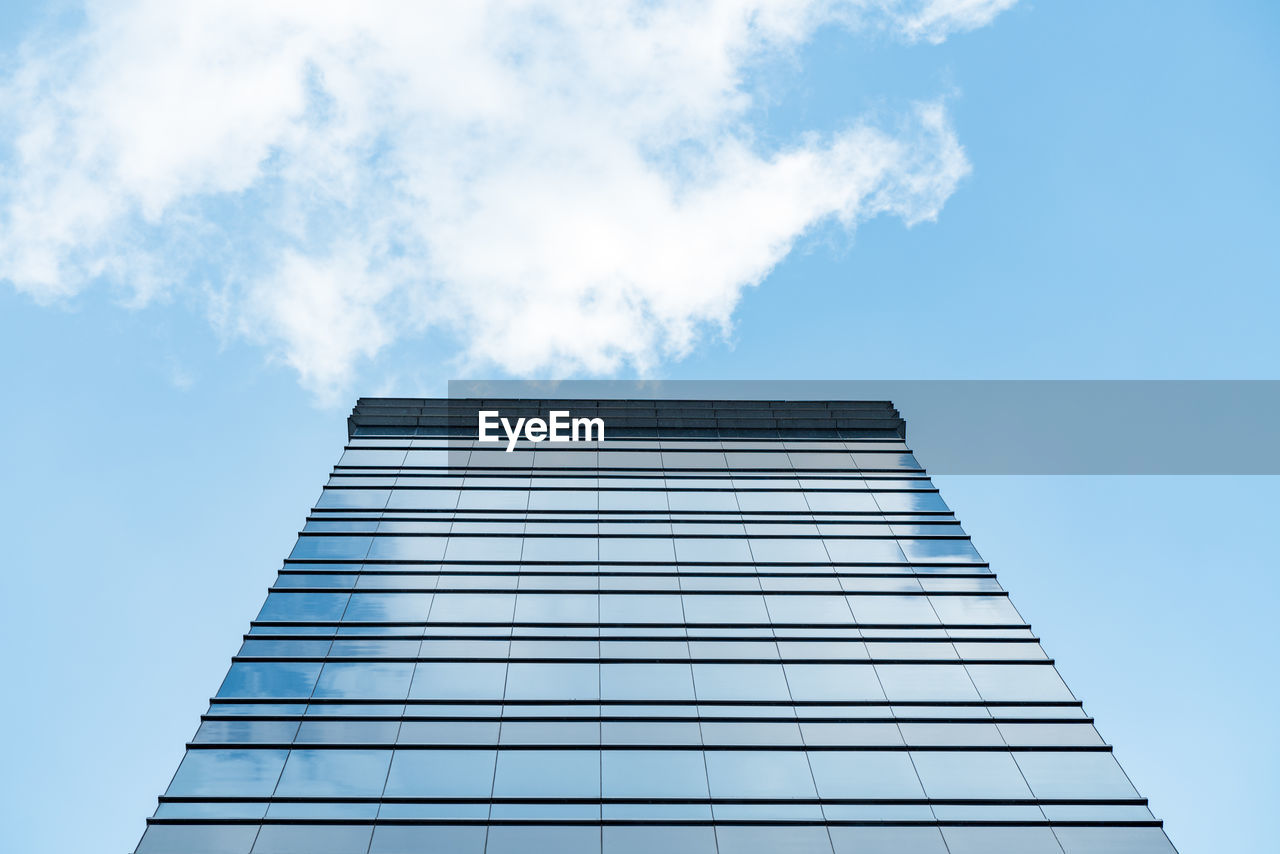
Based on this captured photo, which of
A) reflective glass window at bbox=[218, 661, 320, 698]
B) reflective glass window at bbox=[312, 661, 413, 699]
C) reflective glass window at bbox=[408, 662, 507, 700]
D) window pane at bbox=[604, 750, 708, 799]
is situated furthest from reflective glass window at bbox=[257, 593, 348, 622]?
window pane at bbox=[604, 750, 708, 799]

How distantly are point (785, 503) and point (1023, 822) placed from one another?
531 inches

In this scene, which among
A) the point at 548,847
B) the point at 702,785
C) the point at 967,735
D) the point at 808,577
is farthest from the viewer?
the point at 808,577

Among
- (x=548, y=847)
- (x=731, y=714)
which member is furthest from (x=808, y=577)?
(x=548, y=847)

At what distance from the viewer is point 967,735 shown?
73.7ft

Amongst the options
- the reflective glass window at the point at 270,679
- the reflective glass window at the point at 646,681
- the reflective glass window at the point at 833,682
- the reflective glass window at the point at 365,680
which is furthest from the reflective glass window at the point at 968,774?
the reflective glass window at the point at 270,679

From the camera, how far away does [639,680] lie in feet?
78.3

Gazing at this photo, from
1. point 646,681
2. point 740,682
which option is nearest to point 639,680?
point 646,681

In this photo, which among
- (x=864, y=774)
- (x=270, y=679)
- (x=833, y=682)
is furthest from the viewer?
(x=833, y=682)

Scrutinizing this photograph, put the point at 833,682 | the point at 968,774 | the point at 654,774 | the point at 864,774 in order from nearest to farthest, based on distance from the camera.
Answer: the point at 654,774 < the point at 864,774 < the point at 968,774 < the point at 833,682

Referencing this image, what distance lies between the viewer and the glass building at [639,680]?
65.4 ft

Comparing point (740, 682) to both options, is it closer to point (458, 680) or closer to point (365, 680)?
point (458, 680)

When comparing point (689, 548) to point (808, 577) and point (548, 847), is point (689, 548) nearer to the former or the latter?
point (808, 577)

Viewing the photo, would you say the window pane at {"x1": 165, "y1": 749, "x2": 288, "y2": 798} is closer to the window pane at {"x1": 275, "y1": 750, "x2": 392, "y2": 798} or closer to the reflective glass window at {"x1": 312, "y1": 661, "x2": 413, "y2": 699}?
the window pane at {"x1": 275, "y1": 750, "x2": 392, "y2": 798}

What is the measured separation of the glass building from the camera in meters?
A: 19.9
